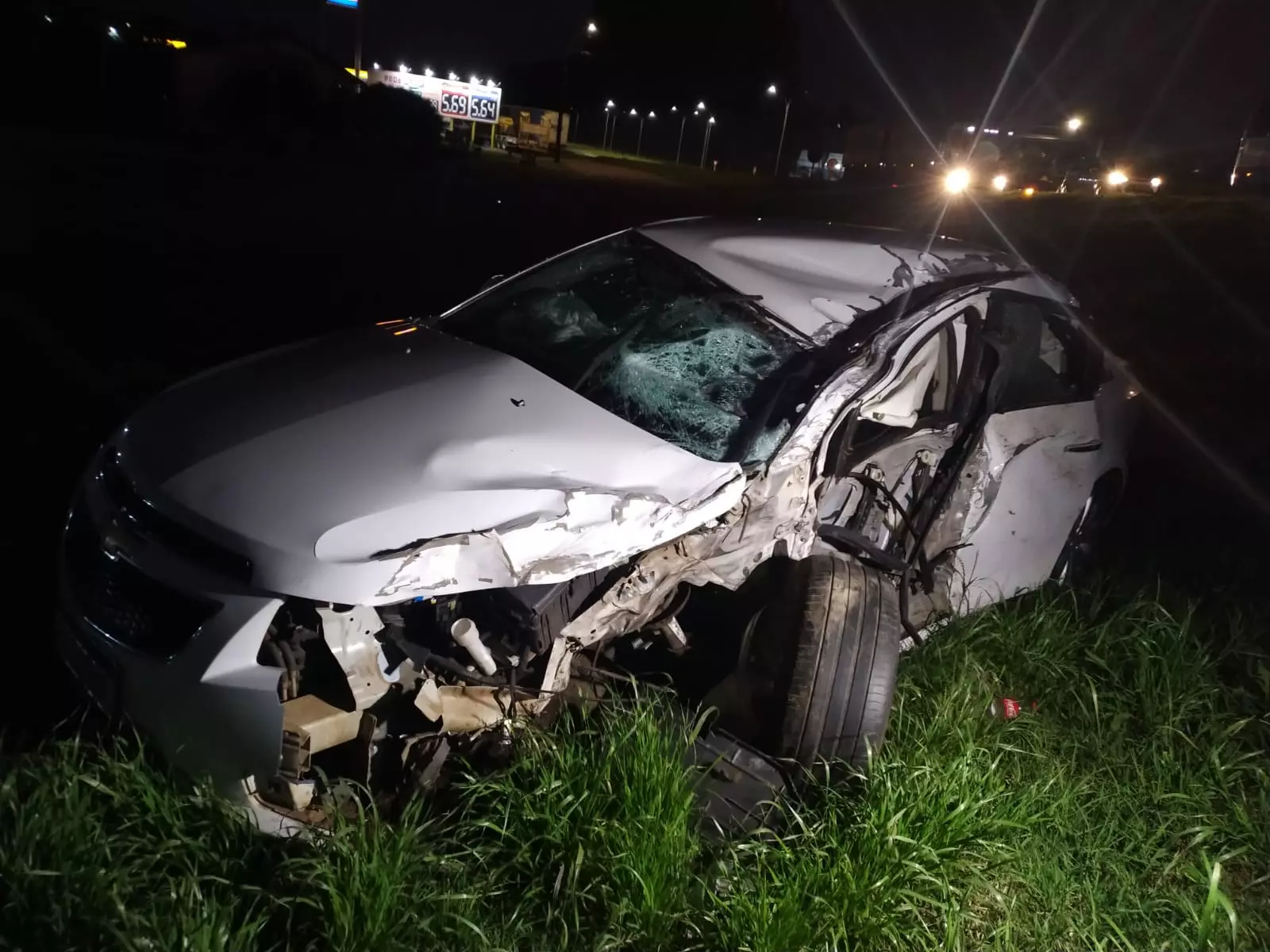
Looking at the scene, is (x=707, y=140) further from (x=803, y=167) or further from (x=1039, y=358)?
(x=1039, y=358)

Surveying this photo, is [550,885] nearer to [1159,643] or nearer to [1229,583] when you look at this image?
[1159,643]

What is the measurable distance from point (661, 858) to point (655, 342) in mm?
Result: 1655

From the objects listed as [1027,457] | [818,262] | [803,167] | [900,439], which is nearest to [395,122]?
[818,262]

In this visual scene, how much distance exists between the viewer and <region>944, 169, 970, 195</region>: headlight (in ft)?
62.2

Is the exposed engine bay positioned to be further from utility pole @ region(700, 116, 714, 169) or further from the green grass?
utility pole @ region(700, 116, 714, 169)

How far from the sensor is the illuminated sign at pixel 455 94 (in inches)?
1387

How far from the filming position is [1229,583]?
4.09 m

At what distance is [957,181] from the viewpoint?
63.2ft

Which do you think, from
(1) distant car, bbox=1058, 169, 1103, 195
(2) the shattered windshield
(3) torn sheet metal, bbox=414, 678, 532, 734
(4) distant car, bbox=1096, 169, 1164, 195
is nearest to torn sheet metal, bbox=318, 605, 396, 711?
(3) torn sheet metal, bbox=414, 678, 532, 734

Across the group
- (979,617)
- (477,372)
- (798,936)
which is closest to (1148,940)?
(798,936)

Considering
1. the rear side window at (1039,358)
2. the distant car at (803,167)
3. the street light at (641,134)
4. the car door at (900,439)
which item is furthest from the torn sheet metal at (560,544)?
the street light at (641,134)

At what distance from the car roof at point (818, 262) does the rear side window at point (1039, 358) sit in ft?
0.71

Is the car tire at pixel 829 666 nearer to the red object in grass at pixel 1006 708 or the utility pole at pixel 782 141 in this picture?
the red object in grass at pixel 1006 708

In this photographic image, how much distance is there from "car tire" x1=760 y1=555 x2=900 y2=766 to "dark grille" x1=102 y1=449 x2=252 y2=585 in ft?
4.70
